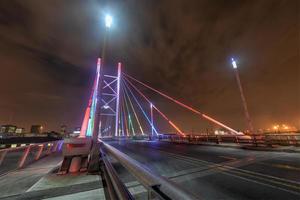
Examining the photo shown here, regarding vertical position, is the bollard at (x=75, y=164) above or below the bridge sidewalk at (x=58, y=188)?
above

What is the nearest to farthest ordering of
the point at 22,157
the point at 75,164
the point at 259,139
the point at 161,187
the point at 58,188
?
1. the point at 161,187
2. the point at 58,188
3. the point at 75,164
4. the point at 22,157
5. the point at 259,139

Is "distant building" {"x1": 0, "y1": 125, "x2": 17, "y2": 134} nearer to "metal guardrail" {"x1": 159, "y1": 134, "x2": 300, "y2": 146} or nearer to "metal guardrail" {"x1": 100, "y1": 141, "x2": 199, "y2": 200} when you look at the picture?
"metal guardrail" {"x1": 159, "y1": 134, "x2": 300, "y2": 146}

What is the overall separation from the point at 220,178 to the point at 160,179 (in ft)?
14.4

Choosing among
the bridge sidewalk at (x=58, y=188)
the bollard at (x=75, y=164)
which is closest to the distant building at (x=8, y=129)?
the bridge sidewalk at (x=58, y=188)

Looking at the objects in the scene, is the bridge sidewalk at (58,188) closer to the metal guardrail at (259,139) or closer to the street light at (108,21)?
the street light at (108,21)

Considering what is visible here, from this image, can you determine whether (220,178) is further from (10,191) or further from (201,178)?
(10,191)

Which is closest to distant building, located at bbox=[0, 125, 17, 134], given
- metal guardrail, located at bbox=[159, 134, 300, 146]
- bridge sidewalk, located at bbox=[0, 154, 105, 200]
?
metal guardrail, located at bbox=[159, 134, 300, 146]

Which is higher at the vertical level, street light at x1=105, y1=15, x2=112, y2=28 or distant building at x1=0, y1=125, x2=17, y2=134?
distant building at x1=0, y1=125, x2=17, y2=134

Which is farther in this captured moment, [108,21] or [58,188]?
[108,21]

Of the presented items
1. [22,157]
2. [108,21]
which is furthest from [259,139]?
[22,157]

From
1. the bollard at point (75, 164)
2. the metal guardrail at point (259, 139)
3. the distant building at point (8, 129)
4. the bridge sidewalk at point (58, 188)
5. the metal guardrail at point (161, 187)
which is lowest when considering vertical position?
the bridge sidewalk at point (58, 188)

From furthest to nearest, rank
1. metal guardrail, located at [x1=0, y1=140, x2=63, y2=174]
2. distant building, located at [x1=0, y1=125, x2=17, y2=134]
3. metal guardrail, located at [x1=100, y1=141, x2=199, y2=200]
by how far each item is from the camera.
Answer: distant building, located at [x1=0, y1=125, x2=17, y2=134] → metal guardrail, located at [x1=0, y1=140, x2=63, y2=174] → metal guardrail, located at [x1=100, y1=141, x2=199, y2=200]

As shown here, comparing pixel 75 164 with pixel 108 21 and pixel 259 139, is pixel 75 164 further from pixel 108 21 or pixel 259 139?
pixel 259 139

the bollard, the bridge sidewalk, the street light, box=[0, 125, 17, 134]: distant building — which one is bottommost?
the bridge sidewalk
